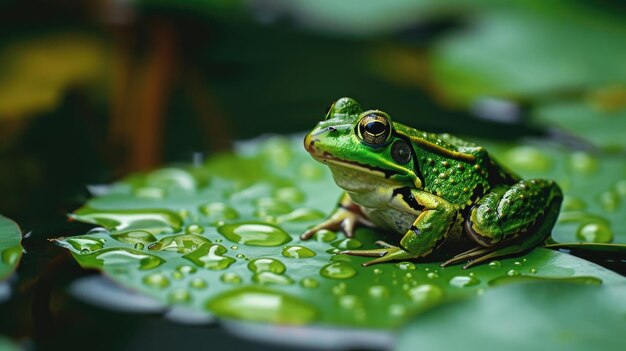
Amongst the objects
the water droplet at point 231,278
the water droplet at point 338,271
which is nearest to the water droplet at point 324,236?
the water droplet at point 338,271

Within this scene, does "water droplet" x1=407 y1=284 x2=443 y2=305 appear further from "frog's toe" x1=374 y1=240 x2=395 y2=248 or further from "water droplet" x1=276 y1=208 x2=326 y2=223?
"water droplet" x1=276 y1=208 x2=326 y2=223

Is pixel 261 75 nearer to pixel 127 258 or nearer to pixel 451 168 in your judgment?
pixel 451 168

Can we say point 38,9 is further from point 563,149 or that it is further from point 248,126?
point 563,149

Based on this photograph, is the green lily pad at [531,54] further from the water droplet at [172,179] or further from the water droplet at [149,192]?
the water droplet at [149,192]

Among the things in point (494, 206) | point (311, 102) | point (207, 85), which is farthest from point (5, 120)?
point (494, 206)

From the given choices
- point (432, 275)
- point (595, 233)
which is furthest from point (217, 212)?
point (595, 233)

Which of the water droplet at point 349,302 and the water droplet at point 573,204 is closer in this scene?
the water droplet at point 349,302
